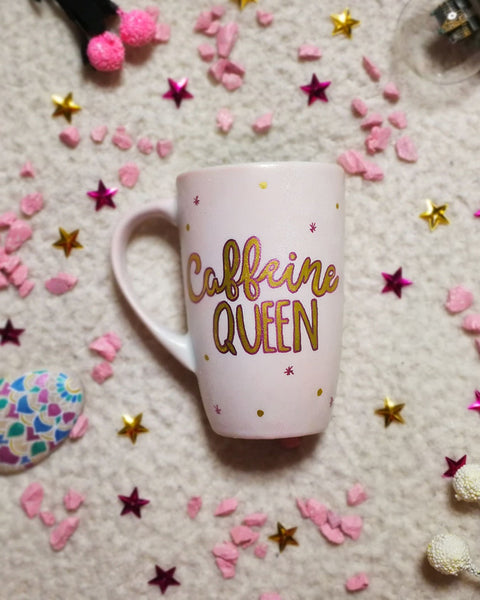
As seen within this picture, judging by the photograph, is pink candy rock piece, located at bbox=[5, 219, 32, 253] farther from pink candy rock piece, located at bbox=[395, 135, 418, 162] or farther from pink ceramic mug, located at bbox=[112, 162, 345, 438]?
pink candy rock piece, located at bbox=[395, 135, 418, 162]

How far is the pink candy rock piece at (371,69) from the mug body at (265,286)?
0.11 m

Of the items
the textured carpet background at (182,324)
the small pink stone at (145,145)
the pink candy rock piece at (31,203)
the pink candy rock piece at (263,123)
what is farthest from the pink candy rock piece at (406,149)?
the pink candy rock piece at (31,203)

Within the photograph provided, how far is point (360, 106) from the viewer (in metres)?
0.64

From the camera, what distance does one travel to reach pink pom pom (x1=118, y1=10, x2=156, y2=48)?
63 centimetres

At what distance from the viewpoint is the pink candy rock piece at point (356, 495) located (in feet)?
2.12

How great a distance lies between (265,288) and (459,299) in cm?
19

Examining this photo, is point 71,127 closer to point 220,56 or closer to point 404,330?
point 220,56

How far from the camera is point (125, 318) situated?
26.2 inches

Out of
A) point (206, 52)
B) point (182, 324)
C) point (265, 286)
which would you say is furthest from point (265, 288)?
point (206, 52)

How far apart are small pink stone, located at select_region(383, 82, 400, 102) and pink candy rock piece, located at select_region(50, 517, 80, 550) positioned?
0.46m

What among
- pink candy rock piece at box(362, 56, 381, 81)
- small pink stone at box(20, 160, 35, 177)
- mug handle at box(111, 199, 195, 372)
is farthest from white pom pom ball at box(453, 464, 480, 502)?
small pink stone at box(20, 160, 35, 177)

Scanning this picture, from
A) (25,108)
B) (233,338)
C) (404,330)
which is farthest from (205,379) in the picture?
(25,108)

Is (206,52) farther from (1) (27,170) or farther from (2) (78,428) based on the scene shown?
(2) (78,428)

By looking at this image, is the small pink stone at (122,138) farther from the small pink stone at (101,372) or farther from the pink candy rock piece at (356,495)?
the pink candy rock piece at (356,495)
